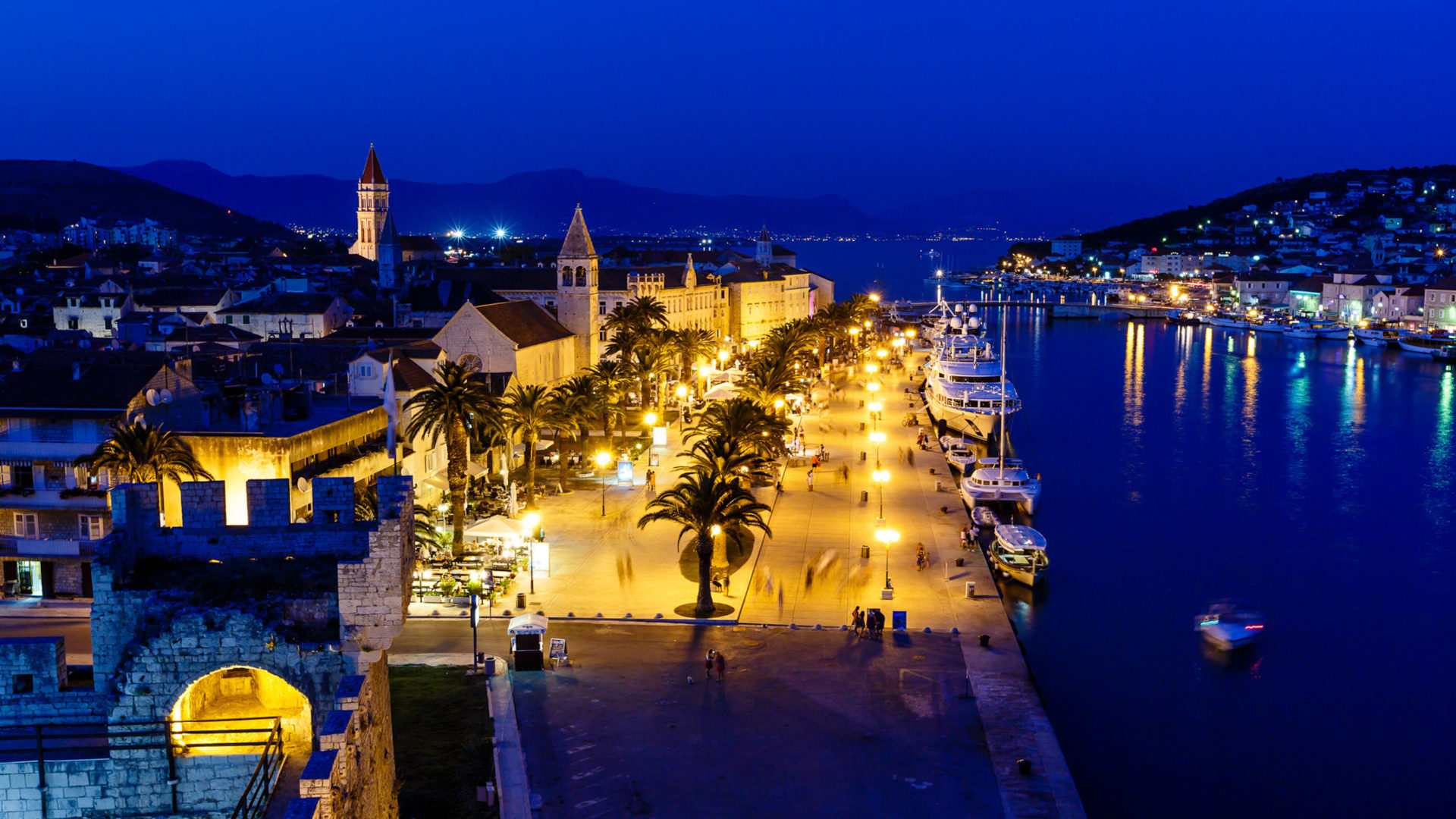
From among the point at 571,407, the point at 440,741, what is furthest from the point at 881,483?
the point at 440,741

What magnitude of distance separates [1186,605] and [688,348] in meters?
43.3

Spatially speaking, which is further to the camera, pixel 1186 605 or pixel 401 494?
pixel 1186 605

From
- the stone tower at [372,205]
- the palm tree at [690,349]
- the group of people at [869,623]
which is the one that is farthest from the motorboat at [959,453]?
the stone tower at [372,205]

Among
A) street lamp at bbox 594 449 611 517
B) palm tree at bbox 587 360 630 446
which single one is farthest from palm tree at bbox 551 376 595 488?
street lamp at bbox 594 449 611 517

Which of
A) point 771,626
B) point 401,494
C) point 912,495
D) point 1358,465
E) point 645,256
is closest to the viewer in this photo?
point 401,494

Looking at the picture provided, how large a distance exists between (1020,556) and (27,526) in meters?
30.7

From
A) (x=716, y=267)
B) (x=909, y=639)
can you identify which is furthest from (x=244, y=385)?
(x=716, y=267)

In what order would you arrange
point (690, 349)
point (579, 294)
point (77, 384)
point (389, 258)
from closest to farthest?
point (77, 384) < point (579, 294) < point (690, 349) < point (389, 258)

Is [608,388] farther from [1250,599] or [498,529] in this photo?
[1250,599]

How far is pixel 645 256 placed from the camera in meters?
152

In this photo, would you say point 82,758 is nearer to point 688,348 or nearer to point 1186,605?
point 1186,605

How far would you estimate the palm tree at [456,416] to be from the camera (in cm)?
4000

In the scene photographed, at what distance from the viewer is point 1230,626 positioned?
38.6 m

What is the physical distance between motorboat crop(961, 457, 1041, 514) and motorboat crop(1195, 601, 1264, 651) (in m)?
12.0
